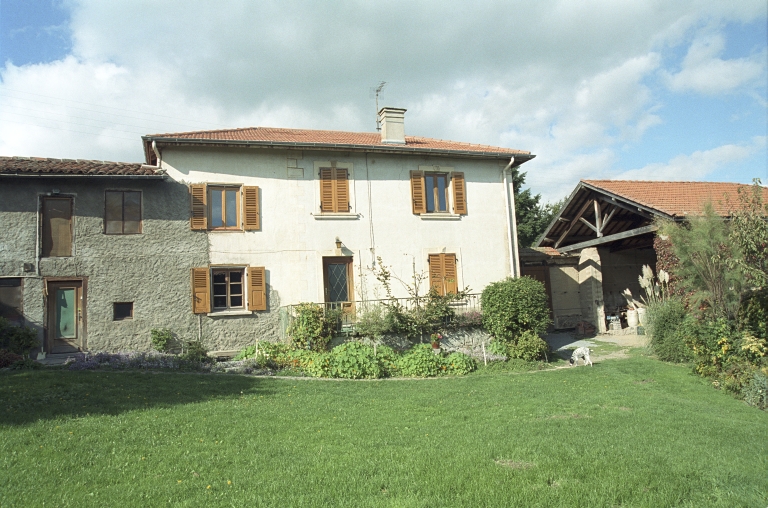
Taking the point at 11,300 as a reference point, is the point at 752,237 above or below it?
above

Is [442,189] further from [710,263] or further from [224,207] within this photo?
[710,263]

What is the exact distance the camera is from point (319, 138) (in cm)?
1688

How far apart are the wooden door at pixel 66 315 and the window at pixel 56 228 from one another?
79 centimetres

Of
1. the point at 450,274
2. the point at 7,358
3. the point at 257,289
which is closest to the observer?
the point at 7,358

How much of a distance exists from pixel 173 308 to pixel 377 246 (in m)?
5.79

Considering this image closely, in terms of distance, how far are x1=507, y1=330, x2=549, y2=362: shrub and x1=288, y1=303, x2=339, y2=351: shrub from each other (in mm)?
4601

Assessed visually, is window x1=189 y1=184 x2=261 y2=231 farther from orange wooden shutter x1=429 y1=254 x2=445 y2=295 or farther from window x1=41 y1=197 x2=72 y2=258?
orange wooden shutter x1=429 y1=254 x2=445 y2=295

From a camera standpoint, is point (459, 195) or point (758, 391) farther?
point (459, 195)

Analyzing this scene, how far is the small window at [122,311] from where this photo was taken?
45.3 feet

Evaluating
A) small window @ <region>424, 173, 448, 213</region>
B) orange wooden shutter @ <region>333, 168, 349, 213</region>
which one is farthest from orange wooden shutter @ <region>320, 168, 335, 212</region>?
small window @ <region>424, 173, 448, 213</region>

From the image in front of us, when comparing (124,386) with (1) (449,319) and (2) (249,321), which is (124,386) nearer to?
(2) (249,321)

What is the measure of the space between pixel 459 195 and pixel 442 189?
1.84 feet

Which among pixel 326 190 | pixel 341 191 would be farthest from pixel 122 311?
pixel 341 191

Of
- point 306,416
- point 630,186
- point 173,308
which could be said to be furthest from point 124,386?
point 630,186
